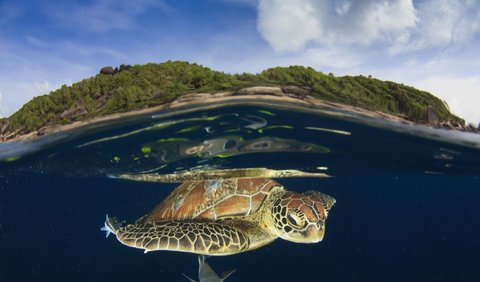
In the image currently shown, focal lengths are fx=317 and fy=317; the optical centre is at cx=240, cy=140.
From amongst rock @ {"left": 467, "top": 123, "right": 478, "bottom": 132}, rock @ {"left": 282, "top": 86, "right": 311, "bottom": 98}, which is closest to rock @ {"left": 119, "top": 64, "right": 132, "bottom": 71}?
rock @ {"left": 282, "top": 86, "right": 311, "bottom": 98}

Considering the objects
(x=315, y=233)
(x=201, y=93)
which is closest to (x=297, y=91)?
(x=201, y=93)

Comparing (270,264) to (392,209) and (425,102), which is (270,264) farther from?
(392,209)

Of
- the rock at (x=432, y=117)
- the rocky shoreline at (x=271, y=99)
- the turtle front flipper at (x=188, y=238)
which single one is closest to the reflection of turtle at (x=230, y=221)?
the turtle front flipper at (x=188, y=238)

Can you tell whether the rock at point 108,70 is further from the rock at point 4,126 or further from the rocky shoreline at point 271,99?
the rock at point 4,126

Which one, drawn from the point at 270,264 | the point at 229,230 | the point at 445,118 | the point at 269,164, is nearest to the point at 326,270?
the point at 270,264

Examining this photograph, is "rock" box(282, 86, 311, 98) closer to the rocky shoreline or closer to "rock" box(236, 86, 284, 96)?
the rocky shoreline
